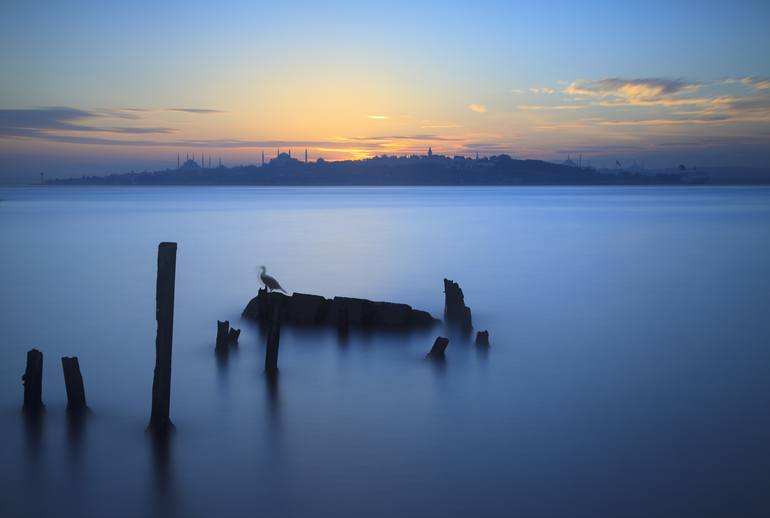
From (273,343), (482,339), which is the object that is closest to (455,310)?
(482,339)

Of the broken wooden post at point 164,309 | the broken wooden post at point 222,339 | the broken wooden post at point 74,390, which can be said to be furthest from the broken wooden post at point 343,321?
the broken wooden post at point 164,309

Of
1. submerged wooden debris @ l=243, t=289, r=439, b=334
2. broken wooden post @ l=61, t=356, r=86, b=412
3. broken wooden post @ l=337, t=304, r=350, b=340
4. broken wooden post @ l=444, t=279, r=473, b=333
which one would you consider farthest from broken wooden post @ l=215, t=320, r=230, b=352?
broken wooden post @ l=444, t=279, r=473, b=333

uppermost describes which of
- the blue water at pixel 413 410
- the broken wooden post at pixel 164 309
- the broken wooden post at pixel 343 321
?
the broken wooden post at pixel 164 309

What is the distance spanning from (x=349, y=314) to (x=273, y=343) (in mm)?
3747

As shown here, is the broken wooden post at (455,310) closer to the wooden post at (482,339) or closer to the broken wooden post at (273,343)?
the wooden post at (482,339)

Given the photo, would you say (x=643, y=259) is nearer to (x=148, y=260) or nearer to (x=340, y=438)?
(x=148, y=260)

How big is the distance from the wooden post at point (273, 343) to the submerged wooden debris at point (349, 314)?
2.84 metres

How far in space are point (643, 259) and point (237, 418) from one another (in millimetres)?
29610

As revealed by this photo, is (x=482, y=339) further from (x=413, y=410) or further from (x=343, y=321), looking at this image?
(x=413, y=410)

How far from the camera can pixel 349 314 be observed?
53.5 ft

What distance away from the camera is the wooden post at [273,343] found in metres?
11.9

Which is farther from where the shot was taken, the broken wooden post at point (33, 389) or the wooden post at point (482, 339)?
the wooden post at point (482, 339)

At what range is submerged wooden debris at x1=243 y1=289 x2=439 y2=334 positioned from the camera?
16.2m

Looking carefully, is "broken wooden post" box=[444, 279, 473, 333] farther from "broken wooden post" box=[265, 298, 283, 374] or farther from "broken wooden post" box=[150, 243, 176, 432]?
"broken wooden post" box=[150, 243, 176, 432]
